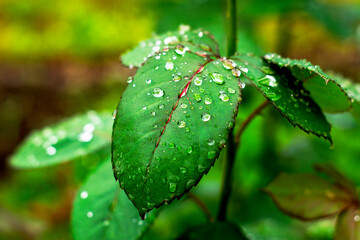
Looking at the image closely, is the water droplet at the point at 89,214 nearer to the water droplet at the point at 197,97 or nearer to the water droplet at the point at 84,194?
the water droplet at the point at 84,194

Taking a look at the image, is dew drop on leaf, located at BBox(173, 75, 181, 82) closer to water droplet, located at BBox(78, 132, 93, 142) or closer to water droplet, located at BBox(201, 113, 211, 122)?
water droplet, located at BBox(201, 113, 211, 122)

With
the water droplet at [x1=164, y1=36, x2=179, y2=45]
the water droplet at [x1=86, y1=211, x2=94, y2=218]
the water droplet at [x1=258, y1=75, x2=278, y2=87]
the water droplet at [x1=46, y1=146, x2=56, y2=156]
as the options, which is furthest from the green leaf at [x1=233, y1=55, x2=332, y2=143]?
the water droplet at [x1=46, y1=146, x2=56, y2=156]

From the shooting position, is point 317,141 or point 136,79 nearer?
point 136,79

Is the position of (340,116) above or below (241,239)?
below

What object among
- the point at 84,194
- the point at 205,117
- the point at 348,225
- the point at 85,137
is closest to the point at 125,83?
the point at 85,137

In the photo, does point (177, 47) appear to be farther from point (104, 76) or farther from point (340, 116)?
point (104, 76)

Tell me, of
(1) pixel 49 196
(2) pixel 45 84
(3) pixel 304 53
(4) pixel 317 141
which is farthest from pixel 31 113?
(3) pixel 304 53

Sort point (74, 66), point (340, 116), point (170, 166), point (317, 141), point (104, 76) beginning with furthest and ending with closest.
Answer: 1. point (74, 66)
2. point (104, 76)
3. point (317, 141)
4. point (340, 116)
5. point (170, 166)

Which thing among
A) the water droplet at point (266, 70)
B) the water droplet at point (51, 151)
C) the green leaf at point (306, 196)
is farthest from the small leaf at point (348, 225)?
the water droplet at point (51, 151)
